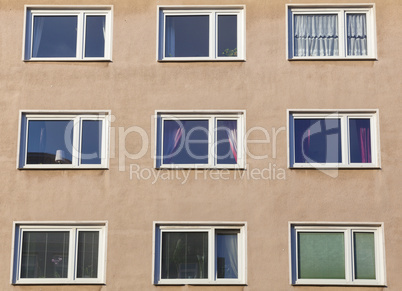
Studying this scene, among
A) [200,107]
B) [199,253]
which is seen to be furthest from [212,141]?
[199,253]

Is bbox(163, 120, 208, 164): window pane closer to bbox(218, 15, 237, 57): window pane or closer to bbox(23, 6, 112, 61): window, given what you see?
bbox(218, 15, 237, 57): window pane

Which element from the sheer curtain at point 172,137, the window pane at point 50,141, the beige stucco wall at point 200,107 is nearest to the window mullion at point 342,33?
the beige stucco wall at point 200,107

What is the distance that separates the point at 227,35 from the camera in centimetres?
1722

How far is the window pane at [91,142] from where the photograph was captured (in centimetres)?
1647

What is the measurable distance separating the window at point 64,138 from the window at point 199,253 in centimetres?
231

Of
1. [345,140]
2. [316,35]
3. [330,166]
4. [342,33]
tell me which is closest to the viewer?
[330,166]

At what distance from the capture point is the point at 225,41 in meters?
17.2

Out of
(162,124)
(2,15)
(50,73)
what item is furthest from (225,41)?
(2,15)

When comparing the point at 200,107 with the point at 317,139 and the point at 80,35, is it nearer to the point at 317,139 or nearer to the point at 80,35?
the point at 317,139

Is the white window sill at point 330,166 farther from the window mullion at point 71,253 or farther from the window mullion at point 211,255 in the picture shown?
the window mullion at point 71,253

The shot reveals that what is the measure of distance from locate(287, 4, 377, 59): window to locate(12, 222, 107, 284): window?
243 inches

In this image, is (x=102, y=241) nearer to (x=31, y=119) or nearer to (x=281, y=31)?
(x=31, y=119)

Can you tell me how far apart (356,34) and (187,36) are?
3.92m

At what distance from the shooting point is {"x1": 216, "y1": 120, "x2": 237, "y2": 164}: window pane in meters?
16.4
